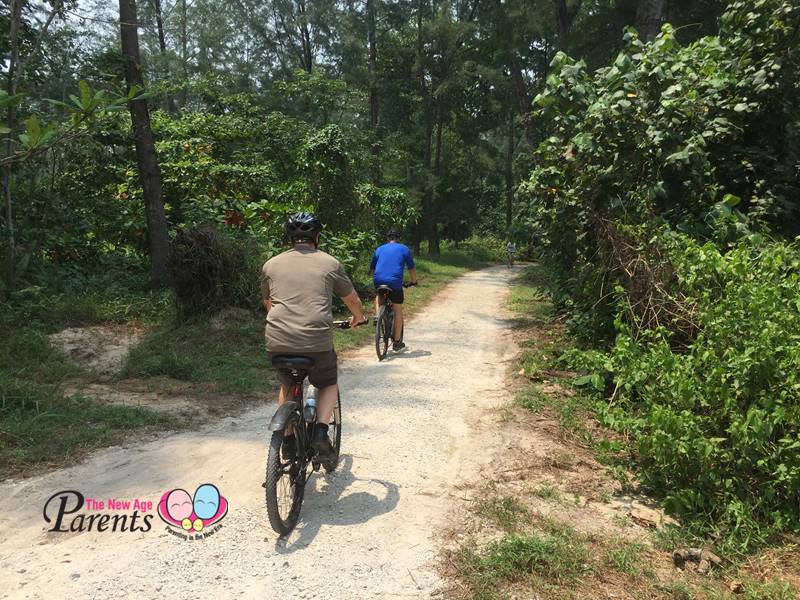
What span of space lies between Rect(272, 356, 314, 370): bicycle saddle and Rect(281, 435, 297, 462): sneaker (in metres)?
0.47

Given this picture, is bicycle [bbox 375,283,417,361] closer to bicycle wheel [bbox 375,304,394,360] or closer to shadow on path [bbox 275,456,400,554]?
bicycle wheel [bbox 375,304,394,360]

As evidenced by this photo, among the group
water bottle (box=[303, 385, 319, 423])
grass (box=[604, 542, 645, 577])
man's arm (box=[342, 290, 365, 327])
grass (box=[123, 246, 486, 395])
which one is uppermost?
man's arm (box=[342, 290, 365, 327])

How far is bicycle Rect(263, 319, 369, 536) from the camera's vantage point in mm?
3252

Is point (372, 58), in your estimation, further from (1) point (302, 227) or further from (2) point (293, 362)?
(2) point (293, 362)

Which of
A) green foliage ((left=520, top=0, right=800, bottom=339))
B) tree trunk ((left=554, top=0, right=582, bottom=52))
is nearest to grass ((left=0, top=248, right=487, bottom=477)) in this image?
green foliage ((left=520, top=0, right=800, bottom=339))

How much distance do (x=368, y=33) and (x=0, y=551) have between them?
26.9m

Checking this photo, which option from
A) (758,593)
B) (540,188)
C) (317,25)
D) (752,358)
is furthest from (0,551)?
(317,25)

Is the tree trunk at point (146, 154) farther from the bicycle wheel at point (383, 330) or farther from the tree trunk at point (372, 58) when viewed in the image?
the tree trunk at point (372, 58)

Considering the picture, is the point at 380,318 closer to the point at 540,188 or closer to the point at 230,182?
the point at 540,188

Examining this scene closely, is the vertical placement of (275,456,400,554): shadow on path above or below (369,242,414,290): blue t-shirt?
below

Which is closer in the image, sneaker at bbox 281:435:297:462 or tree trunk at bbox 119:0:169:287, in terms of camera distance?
sneaker at bbox 281:435:297:462

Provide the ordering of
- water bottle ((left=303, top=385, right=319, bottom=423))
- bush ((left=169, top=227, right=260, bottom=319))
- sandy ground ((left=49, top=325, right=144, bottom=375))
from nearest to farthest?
water bottle ((left=303, top=385, right=319, bottom=423))
sandy ground ((left=49, top=325, right=144, bottom=375))
bush ((left=169, top=227, right=260, bottom=319))

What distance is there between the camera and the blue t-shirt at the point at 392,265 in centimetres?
841

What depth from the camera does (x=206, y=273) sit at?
8.88m
